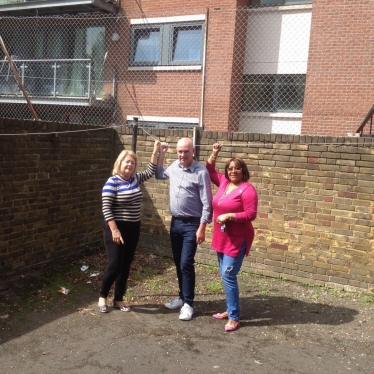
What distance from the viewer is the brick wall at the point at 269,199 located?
480 centimetres

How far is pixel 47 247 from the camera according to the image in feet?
17.5

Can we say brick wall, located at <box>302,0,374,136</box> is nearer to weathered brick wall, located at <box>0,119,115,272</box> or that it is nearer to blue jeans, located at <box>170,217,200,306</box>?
weathered brick wall, located at <box>0,119,115,272</box>

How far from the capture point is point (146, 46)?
40.7 ft

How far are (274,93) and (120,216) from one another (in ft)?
27.2

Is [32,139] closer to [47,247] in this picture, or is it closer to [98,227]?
[47,247]

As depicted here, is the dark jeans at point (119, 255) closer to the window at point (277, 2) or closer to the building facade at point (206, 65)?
the building facade at point (206, 65)

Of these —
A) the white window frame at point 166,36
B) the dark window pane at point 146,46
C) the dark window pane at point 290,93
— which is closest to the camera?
the dark window pane at point 290,93

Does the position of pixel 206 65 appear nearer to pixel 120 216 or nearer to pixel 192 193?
pixel 192 193

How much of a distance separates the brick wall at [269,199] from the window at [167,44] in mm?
6524

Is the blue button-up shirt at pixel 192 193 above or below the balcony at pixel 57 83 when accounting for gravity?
below

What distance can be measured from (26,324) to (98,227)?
2.52 meters

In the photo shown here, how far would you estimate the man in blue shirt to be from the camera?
4.00 metres

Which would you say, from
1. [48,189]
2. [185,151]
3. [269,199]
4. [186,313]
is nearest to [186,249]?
[186,313]

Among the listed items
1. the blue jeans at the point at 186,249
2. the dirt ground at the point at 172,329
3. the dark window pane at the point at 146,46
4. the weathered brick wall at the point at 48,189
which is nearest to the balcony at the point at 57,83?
the dark window pane at the point at 146,46
